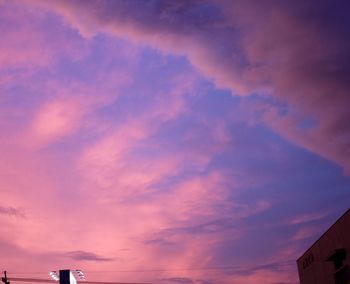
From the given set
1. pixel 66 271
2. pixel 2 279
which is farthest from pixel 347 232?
pixel 2 279

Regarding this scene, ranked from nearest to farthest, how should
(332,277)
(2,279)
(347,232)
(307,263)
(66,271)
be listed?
(347,232), (332,277), (66,271), (307,263), (2,279)

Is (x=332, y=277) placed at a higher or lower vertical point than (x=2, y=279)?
lower

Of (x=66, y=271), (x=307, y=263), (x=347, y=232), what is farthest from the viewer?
(x=307, y=263)

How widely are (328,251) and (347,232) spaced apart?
5.30 meters

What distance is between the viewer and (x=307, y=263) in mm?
47438

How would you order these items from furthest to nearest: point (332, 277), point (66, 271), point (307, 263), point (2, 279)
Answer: point (2, 279) < point (307, 263) < point (66, 271) < point (332, 277)

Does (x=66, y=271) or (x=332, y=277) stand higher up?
(x=66, y=271)

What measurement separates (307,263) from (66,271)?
22269mm

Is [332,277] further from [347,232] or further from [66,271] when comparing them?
[66,271]

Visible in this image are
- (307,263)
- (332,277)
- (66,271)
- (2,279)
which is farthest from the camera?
(2,279)

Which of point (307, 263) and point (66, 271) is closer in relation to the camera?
point (66, 271)

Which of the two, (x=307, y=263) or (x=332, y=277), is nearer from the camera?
(x=332, y=277)

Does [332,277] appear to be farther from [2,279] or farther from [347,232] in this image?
[2,279]

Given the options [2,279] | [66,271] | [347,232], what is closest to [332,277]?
[347,232]
